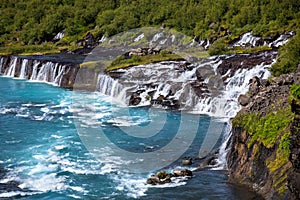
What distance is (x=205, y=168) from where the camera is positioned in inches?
Result: 967

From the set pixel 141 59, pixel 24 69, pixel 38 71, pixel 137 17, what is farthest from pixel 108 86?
pixel 137 17

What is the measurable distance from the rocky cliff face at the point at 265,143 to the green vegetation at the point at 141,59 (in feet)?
86.8

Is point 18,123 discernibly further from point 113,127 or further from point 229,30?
point 229,30

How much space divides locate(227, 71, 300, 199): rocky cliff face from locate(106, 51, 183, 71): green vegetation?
26459mm

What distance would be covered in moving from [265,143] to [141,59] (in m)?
33.3

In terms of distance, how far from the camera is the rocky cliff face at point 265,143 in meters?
19.6

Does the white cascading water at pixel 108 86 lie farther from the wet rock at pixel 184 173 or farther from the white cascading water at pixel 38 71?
the wet rock at pixel 184 173

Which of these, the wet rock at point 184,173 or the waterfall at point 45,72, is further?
the waterfall at point 45,72

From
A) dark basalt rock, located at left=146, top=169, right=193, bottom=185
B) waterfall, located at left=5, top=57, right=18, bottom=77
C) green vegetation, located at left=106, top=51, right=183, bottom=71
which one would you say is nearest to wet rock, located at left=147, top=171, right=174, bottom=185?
dark basalt rock, located at left=146, top=169, right=193, bottom=185

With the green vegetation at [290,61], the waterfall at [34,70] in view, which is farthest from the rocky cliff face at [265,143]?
the waterfall at [34,70]

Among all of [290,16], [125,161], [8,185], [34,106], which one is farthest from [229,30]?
[8,185]

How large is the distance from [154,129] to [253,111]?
422 inches

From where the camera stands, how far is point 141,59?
5309cm

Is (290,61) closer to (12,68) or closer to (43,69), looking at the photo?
(43,69)
